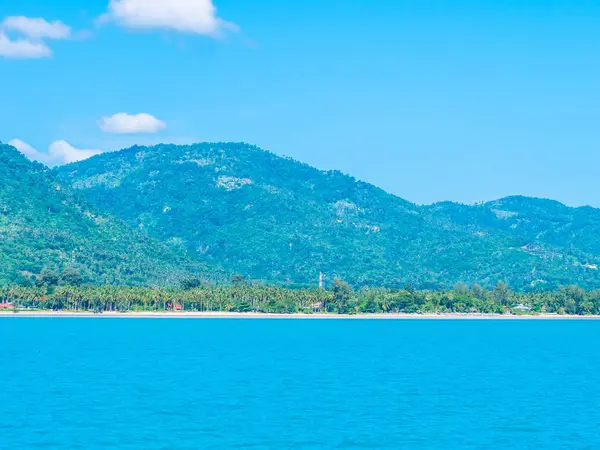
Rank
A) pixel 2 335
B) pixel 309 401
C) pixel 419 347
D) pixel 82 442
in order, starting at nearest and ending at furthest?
1. pixel 82 442
2. pixel 309 401
3. pixel 419 347
4. pixel 2 335

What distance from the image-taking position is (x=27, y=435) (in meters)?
58.8

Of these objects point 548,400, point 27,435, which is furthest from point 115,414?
point 548,400

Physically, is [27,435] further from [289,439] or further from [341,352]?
[341,352]

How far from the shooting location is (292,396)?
77.9 metres

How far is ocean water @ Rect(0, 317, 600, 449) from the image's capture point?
5900cm

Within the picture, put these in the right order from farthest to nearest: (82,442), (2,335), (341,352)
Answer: (2,335) < (341,352) < (82,442)

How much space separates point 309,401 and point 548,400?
21.1 meters

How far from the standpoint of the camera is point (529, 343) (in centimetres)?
16062

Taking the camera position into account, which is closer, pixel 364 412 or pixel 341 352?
pixel 364 412

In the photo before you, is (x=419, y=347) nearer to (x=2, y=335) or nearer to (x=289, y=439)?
(x=2, y=335)

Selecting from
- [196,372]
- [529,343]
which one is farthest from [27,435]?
[529,343]

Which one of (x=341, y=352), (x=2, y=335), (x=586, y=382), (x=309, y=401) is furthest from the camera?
(x=2, y=335)

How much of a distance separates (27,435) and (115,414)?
29.8 ft

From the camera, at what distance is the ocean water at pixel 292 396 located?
194 ft
